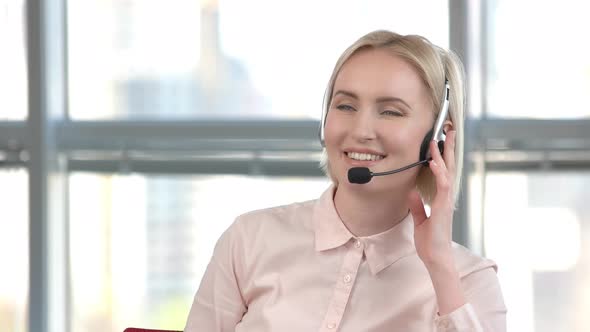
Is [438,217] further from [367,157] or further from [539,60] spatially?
[539,60]

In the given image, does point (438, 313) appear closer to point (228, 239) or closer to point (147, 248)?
point (228, 239)

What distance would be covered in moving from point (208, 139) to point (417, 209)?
69.0 inches

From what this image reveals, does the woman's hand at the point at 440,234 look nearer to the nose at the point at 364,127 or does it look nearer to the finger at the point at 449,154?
the finger at the point at 449,154

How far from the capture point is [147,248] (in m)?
3.51

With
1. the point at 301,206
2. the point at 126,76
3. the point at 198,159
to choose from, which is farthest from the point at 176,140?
the point at 301,206

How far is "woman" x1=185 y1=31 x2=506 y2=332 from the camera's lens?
1.72m

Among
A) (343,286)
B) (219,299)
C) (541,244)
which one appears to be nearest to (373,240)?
(343,286)

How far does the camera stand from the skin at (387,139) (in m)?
1.71

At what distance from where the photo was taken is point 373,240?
180 cm

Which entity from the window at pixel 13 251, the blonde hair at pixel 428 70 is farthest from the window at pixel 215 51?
the blonde hair at pixel 428 70

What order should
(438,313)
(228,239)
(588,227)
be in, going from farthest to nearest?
(588,227)
(228,239)
(438,313)

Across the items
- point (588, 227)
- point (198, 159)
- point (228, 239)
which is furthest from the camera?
point (198, 159)

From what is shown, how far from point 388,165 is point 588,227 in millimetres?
1475

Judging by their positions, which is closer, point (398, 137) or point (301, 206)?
point (398, 137)
